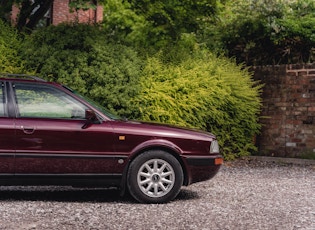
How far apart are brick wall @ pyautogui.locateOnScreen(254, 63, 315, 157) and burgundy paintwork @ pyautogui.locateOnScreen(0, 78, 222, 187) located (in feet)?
22.9

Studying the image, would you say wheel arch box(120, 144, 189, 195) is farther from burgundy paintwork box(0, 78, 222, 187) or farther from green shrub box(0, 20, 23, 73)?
green shrub box(0, 20, 23, 73)

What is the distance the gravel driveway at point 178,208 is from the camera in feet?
23.0

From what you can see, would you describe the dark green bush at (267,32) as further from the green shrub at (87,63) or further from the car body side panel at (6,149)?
the car body side panel at (6,149)

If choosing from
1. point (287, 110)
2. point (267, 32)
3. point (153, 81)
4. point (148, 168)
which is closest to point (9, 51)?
point (153, 81)

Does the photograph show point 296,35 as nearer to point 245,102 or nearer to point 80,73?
point 245,102

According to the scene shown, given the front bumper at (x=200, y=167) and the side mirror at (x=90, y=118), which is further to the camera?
the front bumper at (x=200, y=167)

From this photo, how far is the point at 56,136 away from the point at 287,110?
28.1 ft

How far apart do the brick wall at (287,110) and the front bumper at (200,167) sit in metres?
6.64

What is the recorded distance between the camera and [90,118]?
8.34 m

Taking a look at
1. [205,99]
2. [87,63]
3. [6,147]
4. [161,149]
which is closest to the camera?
[6,147]

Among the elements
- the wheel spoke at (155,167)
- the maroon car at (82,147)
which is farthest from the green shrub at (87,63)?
the wheel spoke at (155,167)

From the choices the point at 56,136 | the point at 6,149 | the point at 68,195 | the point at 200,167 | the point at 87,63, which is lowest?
the point at 68,195

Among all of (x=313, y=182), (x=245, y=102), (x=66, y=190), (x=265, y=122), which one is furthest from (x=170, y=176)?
(x=265, y=122)

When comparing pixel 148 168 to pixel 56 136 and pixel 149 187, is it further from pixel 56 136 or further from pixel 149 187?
pixel 56 136
